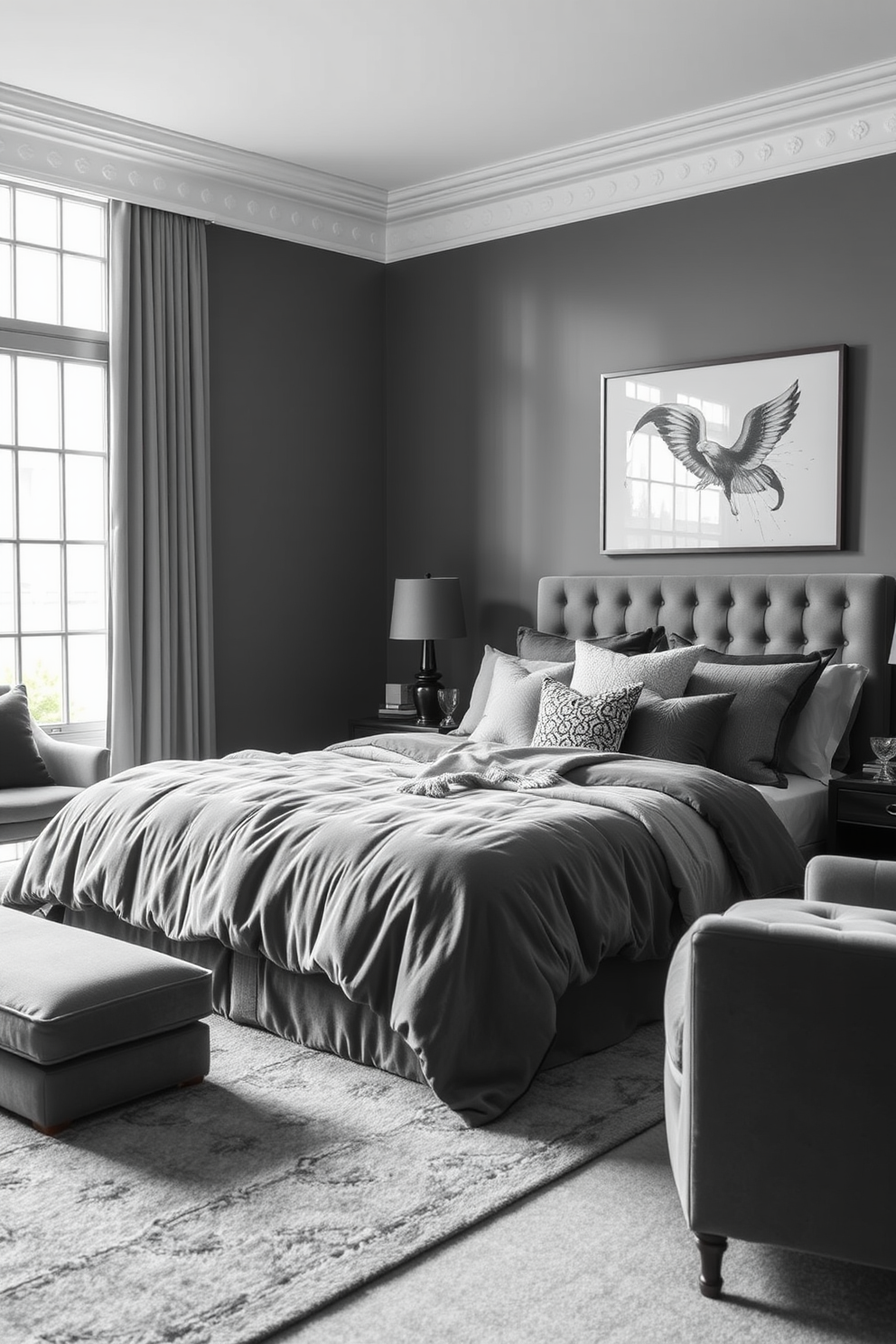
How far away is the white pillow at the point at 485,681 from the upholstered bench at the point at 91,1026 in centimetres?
245

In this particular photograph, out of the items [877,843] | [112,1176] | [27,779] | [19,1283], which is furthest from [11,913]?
[877,843]

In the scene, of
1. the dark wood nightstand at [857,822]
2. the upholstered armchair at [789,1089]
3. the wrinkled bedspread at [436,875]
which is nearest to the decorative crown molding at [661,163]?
the dark wood nightstand at [857,822]

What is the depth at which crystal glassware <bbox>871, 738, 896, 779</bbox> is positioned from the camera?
492 centimetres

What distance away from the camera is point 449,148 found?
624 cm

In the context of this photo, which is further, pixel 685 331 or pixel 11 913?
pixel 685 331

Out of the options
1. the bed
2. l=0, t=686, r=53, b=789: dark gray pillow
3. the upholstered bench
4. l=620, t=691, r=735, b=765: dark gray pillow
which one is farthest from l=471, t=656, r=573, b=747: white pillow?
the upholstered bench

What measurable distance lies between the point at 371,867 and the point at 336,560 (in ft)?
12.5

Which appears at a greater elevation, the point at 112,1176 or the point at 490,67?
the point at 490,67

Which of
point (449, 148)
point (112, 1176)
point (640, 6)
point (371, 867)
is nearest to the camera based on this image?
point (112, 1176)

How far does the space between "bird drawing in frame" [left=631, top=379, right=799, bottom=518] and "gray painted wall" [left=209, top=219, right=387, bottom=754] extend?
1784 mm

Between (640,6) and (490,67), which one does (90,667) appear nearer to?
(490,67)

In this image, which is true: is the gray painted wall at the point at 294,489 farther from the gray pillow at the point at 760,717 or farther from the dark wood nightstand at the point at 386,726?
the gray pillow at the point at 760,717

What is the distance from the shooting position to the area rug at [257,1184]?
237 centimetres

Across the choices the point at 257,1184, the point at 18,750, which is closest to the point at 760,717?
the point at 257,1184
